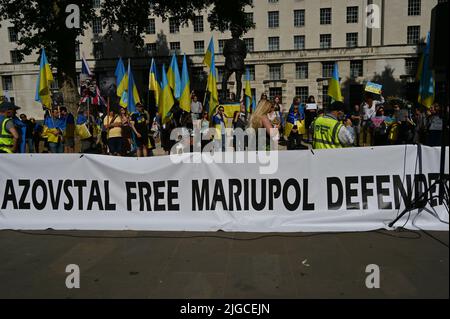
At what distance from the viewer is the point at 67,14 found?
58.6ft

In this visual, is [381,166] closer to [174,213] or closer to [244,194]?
[244,194]

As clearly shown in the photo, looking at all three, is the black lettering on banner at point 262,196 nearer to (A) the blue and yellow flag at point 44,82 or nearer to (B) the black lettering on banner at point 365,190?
(B) the black lettering on banner at point 365,190

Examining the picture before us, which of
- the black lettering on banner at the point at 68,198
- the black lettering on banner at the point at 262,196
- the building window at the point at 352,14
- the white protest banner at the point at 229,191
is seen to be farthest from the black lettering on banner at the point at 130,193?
the building window at the point at 352,14

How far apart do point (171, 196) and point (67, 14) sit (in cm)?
1581

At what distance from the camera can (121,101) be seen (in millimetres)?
12953

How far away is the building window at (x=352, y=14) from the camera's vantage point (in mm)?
51812

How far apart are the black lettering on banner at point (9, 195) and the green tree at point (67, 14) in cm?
1155

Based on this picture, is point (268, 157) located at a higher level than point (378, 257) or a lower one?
higher

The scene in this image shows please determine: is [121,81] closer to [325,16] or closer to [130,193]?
[130,193]

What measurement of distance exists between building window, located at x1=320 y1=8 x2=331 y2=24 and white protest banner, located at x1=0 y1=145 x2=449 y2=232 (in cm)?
5215

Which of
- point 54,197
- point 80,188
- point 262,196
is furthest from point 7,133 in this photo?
point 262,196

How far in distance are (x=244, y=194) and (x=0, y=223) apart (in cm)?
398

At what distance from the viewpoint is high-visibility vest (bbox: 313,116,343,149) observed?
6000 millimetres
